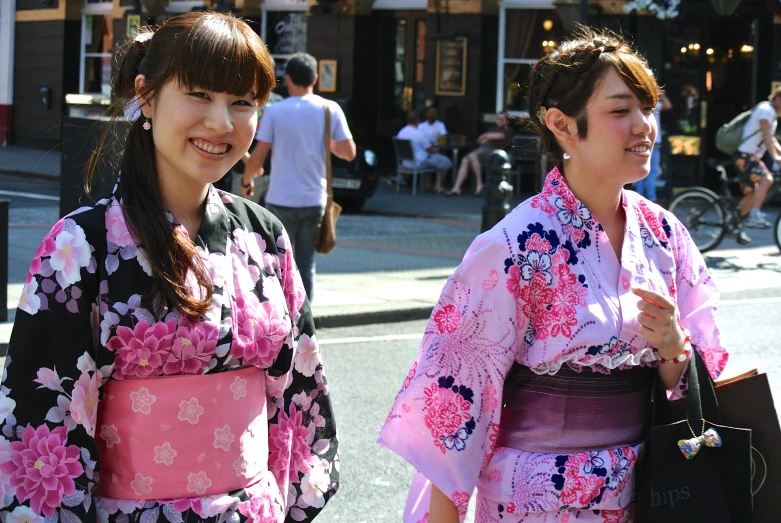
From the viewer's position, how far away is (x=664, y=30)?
19219 mm

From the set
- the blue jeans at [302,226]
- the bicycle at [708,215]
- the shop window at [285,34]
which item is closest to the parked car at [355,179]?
the bicycle at [708,215]

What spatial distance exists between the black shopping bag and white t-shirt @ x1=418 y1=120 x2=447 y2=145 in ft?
59.9

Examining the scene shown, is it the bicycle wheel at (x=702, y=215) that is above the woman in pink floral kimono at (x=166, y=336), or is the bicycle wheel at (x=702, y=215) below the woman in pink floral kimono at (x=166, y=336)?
below

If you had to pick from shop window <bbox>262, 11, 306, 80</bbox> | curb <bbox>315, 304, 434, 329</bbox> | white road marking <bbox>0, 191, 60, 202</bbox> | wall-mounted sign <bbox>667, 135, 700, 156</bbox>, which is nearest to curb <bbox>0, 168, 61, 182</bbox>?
white road marking <bbox>0, 191, 60, 202</bbox>

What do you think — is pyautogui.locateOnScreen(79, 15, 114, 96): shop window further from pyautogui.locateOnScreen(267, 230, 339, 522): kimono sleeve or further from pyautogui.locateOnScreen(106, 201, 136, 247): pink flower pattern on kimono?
pyautogui.locateOnScreen(106, 201, 136, 247): pink flower pattern on kimono

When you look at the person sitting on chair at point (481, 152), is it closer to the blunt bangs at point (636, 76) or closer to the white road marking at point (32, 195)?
the white road marking at point (32, 195)

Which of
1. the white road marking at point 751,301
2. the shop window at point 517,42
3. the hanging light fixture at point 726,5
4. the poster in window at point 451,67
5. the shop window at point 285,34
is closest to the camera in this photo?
the white road marking at point 751,301

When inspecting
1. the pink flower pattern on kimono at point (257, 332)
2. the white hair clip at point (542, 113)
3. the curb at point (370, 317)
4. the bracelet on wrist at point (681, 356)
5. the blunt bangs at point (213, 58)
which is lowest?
the curb at point (370, 317)

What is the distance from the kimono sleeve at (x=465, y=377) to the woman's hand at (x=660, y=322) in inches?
10.0

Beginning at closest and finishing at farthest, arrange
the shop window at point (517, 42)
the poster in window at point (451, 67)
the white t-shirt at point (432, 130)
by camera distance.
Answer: the white t-shirt at point (432, 130)
the shop window at point (517, 42)
the poster in window at point (451, 67)

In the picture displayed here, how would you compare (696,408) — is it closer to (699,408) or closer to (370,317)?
(699,408)

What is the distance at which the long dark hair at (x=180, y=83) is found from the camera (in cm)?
221

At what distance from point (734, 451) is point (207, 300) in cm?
113

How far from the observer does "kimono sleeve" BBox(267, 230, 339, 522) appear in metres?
2.44
